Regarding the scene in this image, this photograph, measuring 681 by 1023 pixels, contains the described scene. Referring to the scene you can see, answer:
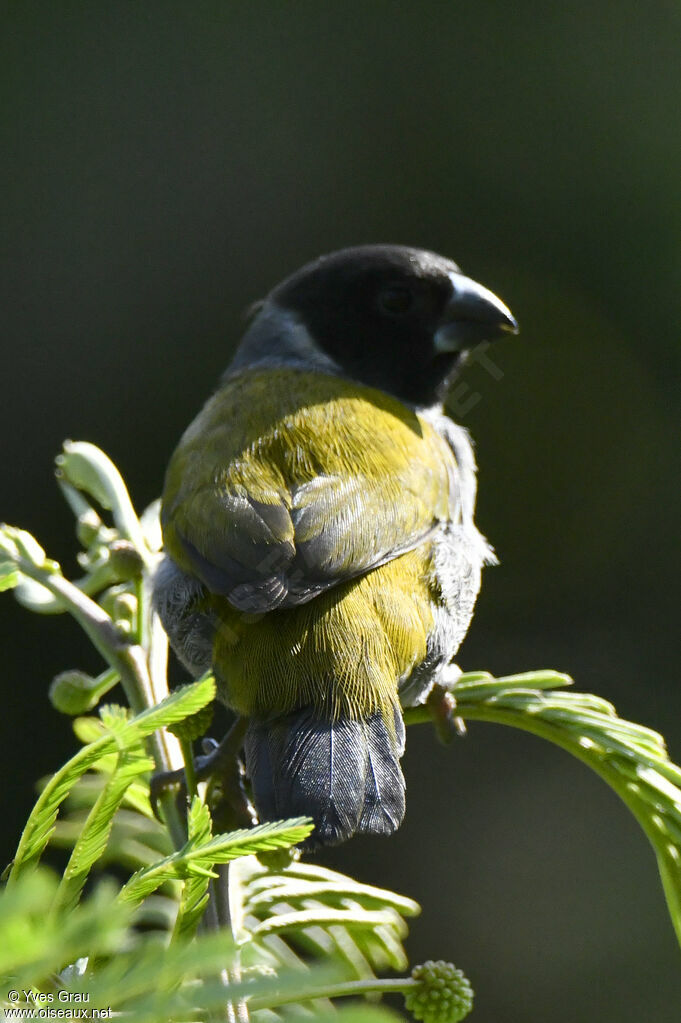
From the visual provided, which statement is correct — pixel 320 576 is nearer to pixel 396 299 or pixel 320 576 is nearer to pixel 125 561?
pixel 125 561

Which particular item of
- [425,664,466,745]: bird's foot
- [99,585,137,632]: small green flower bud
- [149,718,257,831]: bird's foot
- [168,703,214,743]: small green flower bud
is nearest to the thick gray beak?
[425,664,466,745]: bird's foot

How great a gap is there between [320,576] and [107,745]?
90cm

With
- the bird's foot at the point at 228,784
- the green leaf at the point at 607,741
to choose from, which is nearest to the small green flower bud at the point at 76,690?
the bird's foot at the point at 228,784

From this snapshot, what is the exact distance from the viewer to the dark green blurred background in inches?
159

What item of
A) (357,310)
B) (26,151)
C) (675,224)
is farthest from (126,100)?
(357,310)

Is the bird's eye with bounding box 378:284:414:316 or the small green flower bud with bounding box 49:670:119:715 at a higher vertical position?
the bird's eye with bounding box 378:284:414:316

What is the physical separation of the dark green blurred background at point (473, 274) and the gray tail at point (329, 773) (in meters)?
2.41

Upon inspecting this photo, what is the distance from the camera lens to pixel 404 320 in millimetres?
2590

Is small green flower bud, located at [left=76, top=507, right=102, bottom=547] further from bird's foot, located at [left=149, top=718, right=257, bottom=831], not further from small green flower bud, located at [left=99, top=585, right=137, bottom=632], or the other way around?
bird's foot, located at [left=149, top=718, right=257, bottom=831]

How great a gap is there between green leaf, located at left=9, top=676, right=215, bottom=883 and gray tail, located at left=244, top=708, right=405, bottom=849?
1.78 feet

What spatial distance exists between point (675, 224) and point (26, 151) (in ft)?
9.54

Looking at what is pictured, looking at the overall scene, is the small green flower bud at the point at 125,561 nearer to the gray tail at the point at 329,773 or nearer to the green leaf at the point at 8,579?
the green leaf at the point at 8,579

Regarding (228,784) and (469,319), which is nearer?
(228,784)
